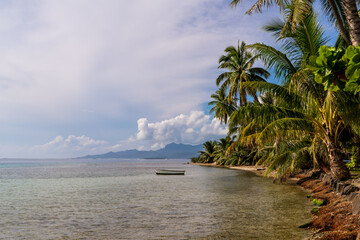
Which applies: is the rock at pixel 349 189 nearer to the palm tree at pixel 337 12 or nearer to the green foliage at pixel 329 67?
the palm tree at pixel 337 12

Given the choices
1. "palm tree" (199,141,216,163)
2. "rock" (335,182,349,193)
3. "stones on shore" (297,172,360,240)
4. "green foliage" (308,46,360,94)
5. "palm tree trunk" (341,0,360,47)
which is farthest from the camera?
"palm tree" (199,141,216,163)

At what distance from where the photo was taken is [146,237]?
23.4ft

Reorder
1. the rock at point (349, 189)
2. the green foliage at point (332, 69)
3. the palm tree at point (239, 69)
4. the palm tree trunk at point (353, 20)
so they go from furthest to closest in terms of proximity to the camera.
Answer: the palm tree at point (239, 69), the rock at point (349, 189), the palm tree trunk at point (353, 20), the green foliage at point (332, 69)

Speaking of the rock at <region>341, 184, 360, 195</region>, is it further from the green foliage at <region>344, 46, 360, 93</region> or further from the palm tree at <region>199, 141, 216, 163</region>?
the palm tree at <region>199, 141, 216, 163</region>

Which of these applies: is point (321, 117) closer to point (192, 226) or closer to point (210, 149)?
point (192, 226)

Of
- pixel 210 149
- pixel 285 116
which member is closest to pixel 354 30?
pixel 285 116

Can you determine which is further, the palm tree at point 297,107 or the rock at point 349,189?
the palm tree at point 297,107

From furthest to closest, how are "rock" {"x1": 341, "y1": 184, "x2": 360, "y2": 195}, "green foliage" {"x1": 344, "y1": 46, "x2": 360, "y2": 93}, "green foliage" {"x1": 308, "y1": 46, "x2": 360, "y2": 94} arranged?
1. "rock" {"x1": 341, "y1": 184, "x2": 360, "y2": 195}
2. "green foliage" {"x1": 308, "y1": 46, "x2": 360, "y2": 94}
3. "green foliage" {"x1": 344, "y1": 46, "x2": 360, "y2": 93}

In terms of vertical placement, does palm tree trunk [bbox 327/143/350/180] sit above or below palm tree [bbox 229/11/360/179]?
below

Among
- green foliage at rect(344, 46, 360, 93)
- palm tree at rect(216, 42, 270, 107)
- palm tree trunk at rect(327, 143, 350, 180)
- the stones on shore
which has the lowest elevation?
the stones on shore

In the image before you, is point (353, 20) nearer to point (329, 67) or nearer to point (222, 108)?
point (329, 67)

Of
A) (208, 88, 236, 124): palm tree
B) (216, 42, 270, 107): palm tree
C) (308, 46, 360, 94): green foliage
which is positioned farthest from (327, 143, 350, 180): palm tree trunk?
(208, 88, 236, 124): palm tree

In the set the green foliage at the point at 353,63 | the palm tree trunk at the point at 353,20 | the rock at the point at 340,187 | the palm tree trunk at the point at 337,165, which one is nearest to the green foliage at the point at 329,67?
the green foliage at the point at 353,63

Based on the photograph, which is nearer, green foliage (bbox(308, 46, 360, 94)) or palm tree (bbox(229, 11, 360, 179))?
green foliage (bbox(308, 46, 360, 94))
